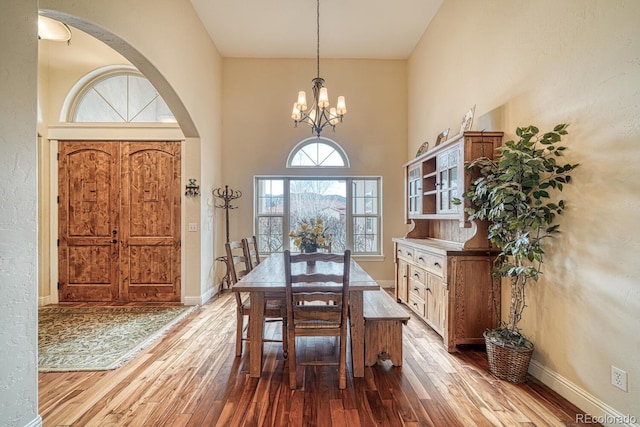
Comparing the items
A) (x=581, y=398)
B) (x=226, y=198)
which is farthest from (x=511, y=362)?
(x=226, y=198)

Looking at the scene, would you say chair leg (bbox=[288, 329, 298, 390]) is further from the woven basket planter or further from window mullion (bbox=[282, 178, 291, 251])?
window mullion (bbox=[282, 178, 291, 251])

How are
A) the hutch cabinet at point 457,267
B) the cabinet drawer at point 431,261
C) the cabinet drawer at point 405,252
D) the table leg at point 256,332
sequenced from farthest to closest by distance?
1. the cabinet drawer at point 405,252
2. the cabinet drawer at point 431,261
3. the hutch cabinet at point 457,267
4. the table leg at point 256,332

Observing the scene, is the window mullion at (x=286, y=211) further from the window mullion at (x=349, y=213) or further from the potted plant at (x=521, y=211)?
the potted plant at (x=521, y=211)

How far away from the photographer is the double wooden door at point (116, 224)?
4414 mm

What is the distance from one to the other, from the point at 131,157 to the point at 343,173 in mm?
3381

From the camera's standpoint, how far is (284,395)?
2119 mm

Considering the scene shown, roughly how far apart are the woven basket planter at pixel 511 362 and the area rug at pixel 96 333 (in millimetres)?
3146

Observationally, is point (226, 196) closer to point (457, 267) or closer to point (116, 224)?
point (116, 224)

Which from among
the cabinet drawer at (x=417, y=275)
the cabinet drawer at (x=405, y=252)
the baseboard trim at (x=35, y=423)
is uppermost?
the cabinet drawer at (x=405, y=252)

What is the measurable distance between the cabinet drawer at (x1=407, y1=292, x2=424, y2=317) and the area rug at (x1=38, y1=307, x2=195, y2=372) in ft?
9.62

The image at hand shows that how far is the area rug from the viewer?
8.66 feet

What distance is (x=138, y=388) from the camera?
2230 mm

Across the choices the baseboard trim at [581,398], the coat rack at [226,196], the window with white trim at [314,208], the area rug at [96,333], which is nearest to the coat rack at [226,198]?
the coat rack at [226,196]

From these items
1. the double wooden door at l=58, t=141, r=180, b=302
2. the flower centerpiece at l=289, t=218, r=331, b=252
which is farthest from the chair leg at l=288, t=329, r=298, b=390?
the double wooden door at l=58, t=141, r=180, b=302
